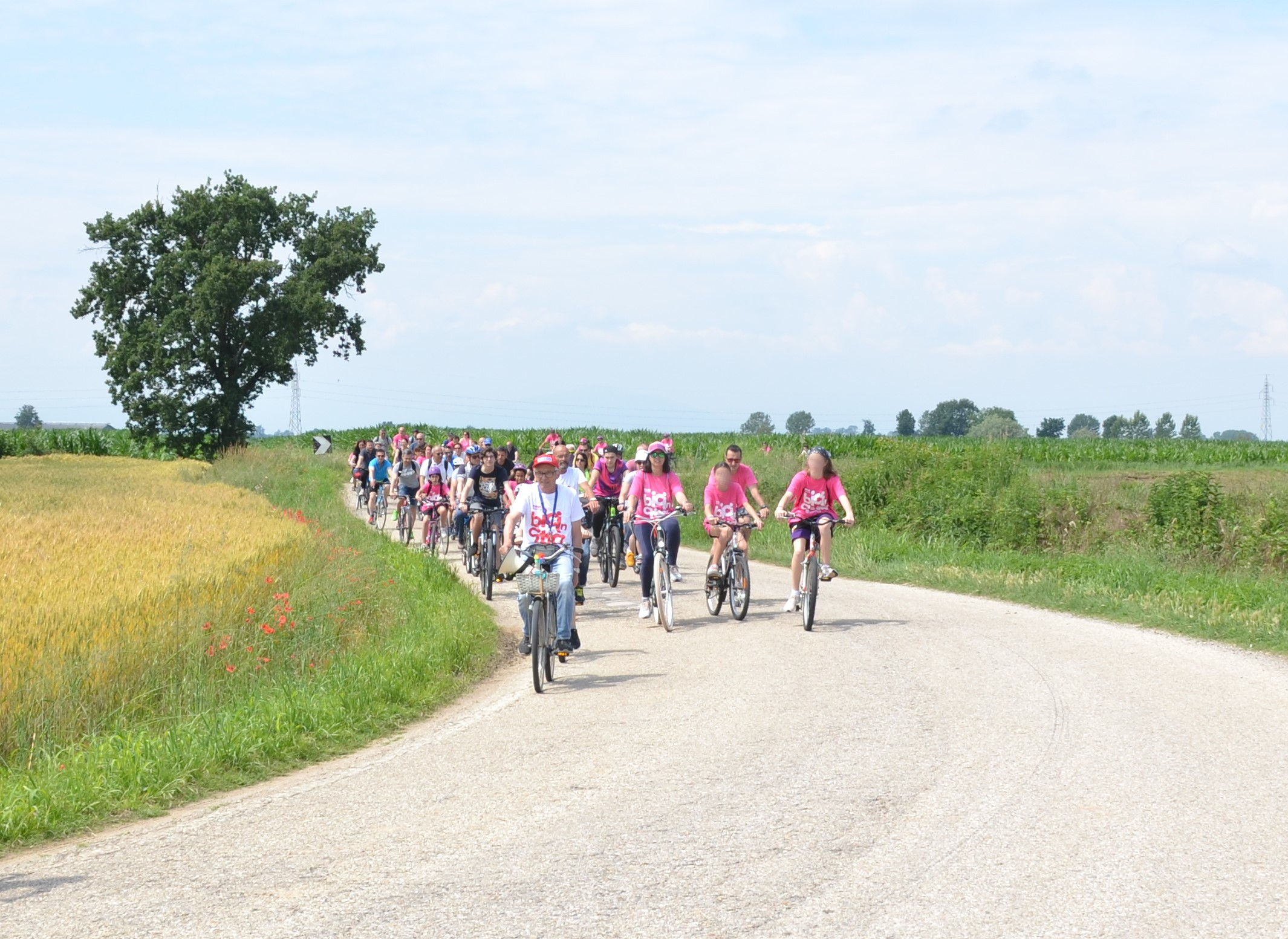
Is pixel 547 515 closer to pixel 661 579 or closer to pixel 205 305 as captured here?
pixel 661 579

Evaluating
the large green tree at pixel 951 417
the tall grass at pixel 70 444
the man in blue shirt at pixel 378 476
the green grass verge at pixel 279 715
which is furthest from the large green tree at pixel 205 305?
the large green tree at pixel 951 417

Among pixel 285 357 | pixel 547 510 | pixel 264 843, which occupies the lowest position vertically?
pixel 264 843

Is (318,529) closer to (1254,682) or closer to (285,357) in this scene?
(1254,682)

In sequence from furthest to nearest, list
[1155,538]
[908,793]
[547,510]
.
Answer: [1155,538] < [547,510] < [908,793]

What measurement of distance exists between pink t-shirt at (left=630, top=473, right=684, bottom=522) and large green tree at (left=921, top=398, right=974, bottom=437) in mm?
138584

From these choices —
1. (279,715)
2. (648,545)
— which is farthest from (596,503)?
(279,715)

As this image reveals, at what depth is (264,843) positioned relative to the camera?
6.50 meters

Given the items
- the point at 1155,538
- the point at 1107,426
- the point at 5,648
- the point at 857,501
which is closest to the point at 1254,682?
the point at 5,648

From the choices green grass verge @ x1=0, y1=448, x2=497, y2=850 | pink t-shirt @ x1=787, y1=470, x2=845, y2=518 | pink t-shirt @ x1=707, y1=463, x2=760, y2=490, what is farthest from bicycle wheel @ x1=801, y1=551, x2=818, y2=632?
green grass verge @ x1=0, y1=448, x2=497, y2=850

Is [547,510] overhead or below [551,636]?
overhead

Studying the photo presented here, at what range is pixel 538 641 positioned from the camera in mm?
10992

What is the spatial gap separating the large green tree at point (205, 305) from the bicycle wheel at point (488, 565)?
4584cm

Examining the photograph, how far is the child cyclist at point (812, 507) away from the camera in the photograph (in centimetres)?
1459

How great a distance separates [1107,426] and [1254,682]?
12461 cm
